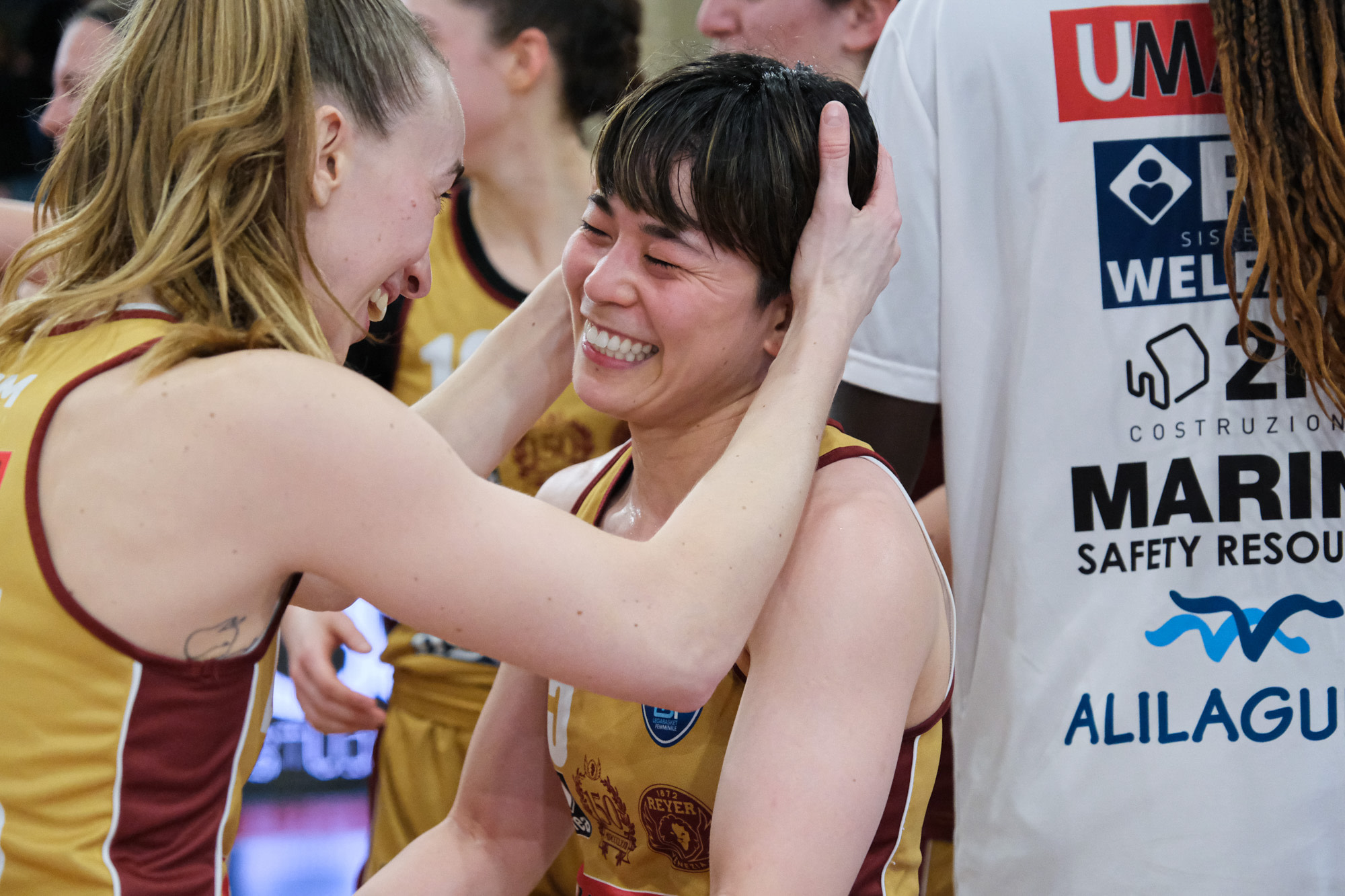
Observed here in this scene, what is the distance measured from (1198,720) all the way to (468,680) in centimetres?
134

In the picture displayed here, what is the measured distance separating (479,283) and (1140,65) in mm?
1405

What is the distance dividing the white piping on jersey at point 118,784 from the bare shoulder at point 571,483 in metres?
0.78

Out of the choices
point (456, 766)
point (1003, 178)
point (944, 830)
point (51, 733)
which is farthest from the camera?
point (456, 766)

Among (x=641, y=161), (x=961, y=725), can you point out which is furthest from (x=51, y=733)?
(x=961, y=725)

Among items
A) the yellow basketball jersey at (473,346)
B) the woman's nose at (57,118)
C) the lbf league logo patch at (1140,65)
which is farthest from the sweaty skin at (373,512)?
the woman's nose at (57,118)

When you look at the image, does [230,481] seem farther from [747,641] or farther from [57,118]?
[57,118]

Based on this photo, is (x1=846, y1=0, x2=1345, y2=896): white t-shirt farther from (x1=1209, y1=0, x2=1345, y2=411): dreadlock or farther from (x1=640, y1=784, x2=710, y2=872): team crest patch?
(x1=640, y1=784, x2=710, y2=872): team crest patch

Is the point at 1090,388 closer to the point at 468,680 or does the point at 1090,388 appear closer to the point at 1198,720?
the point at 1198,720

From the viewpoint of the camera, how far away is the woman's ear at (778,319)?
1.57 m

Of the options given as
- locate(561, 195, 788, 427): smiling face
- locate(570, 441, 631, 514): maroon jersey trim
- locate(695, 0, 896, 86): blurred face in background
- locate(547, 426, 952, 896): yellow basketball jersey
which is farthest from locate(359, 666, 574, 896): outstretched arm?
locate(695, 0, 896, 86): blurred face in background

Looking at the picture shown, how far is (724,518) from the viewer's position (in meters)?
1.24

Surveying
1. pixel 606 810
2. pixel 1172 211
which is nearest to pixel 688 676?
pixel 606 810

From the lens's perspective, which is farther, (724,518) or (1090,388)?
(1090,388)

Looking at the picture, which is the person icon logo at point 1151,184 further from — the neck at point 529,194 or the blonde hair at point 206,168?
the neck at point 529,194
